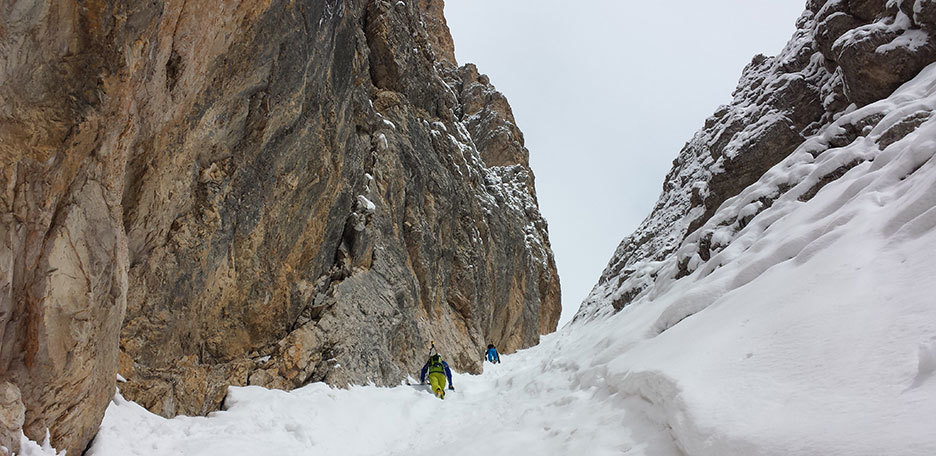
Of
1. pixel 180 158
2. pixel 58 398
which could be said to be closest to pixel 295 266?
pixel 180 158

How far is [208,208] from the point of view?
8773 mm

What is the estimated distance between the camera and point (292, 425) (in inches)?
315

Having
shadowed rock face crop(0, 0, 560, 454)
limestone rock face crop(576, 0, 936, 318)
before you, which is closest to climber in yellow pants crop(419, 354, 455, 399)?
shadowed rock face crop(0, 0, 560, 454)

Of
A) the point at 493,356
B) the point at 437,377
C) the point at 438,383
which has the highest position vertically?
the point at 493,356

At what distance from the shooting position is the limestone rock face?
10.8 metres

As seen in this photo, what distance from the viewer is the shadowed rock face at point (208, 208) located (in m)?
4.68

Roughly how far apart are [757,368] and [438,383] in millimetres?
8882

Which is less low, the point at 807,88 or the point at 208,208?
the point at 807,88

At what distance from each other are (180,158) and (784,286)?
8.85m

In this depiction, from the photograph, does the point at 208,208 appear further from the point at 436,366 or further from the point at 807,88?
the point at 807,88

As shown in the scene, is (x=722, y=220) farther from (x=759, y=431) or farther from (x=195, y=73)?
(x=195, y=73)

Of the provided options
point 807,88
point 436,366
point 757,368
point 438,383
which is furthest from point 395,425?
point 807,88

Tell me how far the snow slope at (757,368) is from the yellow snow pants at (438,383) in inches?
22.2

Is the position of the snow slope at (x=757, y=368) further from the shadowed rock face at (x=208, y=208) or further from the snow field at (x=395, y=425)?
the shadowed rock face at (x=208, y=208)
